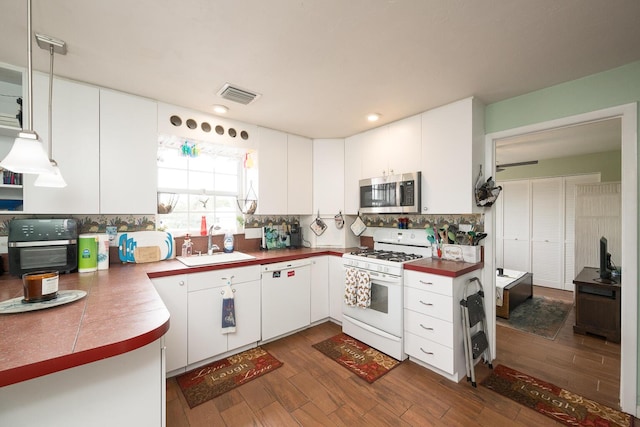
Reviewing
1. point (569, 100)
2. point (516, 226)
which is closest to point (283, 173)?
point (569, 100)

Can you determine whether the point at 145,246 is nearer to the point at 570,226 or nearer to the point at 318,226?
the point at 318,226

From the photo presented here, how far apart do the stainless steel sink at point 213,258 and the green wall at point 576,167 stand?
5638 millimetres

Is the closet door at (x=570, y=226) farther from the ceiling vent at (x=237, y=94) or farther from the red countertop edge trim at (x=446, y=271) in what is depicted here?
the ceiling vent at (x=237, y=94)

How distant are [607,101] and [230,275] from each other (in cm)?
334

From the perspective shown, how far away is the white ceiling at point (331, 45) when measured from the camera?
1.34m

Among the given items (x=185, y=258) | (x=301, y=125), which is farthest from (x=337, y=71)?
(x=185, y=258)

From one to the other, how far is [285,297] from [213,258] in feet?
2.84

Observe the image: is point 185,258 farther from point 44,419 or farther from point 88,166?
point 44,419

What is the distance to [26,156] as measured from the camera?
1.15m

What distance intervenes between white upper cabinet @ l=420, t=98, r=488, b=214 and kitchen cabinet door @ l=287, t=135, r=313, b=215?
4.89 ft

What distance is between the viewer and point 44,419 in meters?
0.84

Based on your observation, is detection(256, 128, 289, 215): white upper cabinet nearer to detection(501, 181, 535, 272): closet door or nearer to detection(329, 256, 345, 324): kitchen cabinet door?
Result: detection(329, 256, 345, 324): kitchen cabinet door

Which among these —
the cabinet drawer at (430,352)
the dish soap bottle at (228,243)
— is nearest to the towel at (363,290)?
the cabinet drawer at (430,352)

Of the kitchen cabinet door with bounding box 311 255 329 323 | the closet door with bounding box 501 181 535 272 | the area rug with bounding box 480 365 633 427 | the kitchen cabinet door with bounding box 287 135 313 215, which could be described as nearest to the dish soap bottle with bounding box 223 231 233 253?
the kitchen cabinet door with bounding box 287 135 313 215
